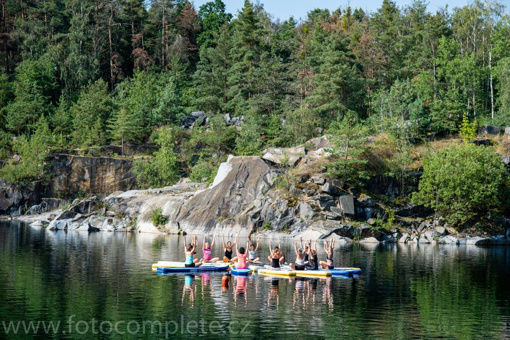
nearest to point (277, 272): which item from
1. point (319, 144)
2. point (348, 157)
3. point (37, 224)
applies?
point (348, 157)

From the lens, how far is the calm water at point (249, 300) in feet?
73.3

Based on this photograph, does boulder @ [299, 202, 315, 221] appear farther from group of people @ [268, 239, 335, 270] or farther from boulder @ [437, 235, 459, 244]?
group of people @ [268, 239, 335, 270]

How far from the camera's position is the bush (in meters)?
60.7

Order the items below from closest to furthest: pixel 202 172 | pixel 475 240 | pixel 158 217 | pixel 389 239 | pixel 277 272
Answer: pixel 277 272, pixel 475 240, pixel 389 239, pixel 158 217, pixel 202 172

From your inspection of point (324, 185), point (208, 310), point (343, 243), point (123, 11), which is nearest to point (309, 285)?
point (208, 310)

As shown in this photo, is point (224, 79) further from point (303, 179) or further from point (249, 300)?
point (249, 300)

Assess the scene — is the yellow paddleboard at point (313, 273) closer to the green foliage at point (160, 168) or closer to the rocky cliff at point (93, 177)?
the green foliage at point (160, 168)

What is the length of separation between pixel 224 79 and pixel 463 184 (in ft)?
171

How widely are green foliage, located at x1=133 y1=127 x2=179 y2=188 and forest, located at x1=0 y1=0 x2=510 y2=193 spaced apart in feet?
0.67

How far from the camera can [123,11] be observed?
115562 mm

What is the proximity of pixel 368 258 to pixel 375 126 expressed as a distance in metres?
34.5

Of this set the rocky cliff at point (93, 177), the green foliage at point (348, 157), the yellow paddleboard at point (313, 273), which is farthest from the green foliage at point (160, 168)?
the yellow paddleboard at point (313, 273)

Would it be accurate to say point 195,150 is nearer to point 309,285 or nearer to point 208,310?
point 309,285

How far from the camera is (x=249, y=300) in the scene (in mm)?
28094
